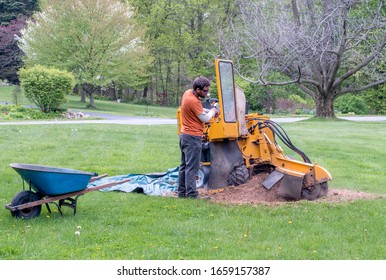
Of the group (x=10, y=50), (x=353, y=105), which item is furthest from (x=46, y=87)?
(x=353, y=105)

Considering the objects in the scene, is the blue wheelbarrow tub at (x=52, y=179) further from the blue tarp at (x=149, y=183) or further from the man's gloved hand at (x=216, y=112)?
the man's gloved hand at (x=216, y=112)

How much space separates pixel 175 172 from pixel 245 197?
2356mm

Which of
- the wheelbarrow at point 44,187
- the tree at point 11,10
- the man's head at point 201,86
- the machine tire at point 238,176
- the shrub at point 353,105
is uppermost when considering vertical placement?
the tree at point 11,10

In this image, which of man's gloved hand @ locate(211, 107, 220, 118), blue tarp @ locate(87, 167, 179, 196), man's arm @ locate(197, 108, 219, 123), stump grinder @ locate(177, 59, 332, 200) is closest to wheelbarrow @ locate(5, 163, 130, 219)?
man's arm @ locate(197, 108, 219, 123)

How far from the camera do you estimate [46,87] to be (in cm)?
2473

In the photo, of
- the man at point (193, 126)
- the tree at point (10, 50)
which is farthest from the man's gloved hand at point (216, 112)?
the tree at point (10, 50)

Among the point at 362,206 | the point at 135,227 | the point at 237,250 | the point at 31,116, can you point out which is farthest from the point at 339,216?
the point at 31,116

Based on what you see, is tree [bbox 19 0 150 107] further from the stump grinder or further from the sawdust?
the sawdust

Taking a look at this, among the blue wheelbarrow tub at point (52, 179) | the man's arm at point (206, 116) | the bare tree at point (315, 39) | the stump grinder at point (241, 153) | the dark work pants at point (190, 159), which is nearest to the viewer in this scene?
the blue wheelbarrow tub at point (52, 179)

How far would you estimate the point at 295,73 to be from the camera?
28.5 m

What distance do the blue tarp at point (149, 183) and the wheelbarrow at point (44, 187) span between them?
2030 millimetres

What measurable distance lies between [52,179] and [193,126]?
236cm

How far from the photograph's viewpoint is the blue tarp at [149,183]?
889cm

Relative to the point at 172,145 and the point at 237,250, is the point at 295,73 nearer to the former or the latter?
the point at 172,145
